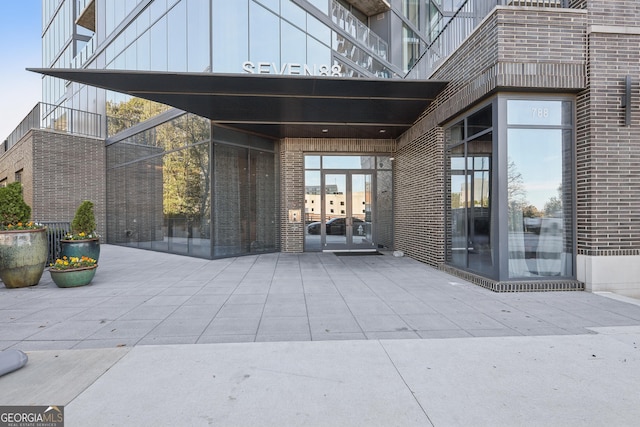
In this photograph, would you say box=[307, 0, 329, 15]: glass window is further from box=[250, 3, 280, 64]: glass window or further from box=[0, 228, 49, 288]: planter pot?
box=[0, 228, 49, 288]: planter pot

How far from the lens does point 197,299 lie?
Result: 6.21 meters

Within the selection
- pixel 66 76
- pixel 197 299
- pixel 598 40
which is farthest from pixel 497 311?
pixel 66 76

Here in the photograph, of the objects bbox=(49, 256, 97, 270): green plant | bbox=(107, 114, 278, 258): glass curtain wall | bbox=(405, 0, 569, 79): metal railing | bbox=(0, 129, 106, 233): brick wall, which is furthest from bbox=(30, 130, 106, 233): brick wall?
bbox=(405, 0, 569, 79): metal railing

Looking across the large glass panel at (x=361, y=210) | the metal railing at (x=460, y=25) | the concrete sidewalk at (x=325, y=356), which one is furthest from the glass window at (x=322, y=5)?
the concrete sidewalk at (x=325, y=356)

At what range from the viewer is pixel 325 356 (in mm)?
3713

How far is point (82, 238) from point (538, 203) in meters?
11.1

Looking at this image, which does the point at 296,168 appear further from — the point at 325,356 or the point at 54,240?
the point at 325,356

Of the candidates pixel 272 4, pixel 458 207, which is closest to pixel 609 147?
pixel 458 207

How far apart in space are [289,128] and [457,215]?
20.9 ft

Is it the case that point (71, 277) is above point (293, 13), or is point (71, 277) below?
below

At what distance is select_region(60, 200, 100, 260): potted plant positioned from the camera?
891cm

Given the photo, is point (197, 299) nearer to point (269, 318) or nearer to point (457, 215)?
point (269, 318)

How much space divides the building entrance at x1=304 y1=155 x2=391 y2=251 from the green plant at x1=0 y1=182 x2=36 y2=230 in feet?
27.7

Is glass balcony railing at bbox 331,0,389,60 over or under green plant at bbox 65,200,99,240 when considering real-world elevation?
over
